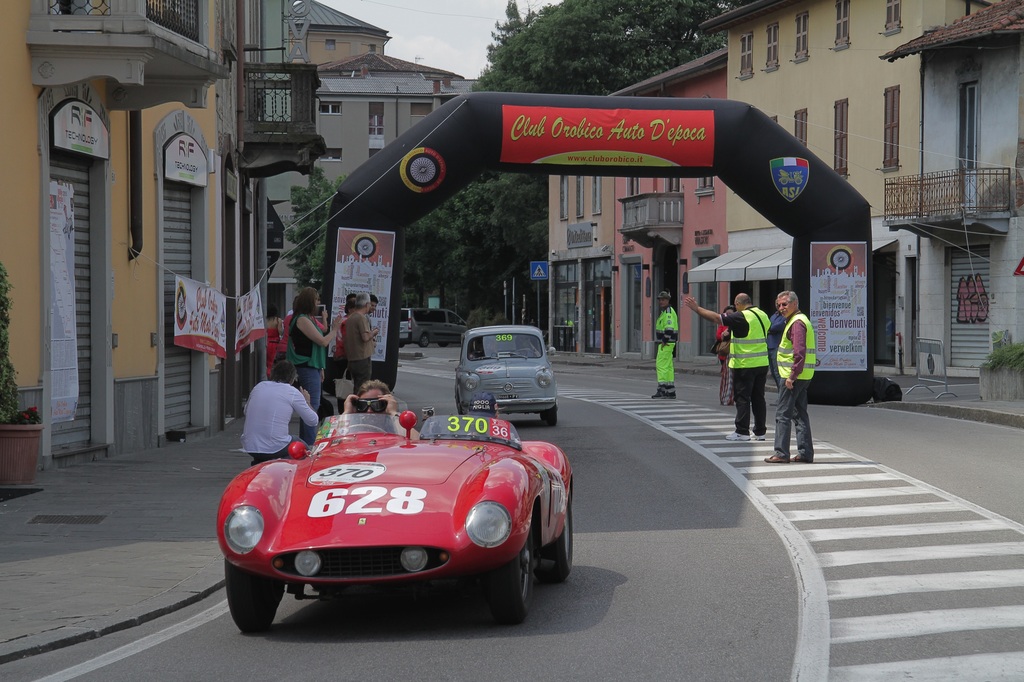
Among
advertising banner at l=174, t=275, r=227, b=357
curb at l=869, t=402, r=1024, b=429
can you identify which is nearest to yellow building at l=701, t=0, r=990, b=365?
curb at l=869, t=402, r=1024, b=429

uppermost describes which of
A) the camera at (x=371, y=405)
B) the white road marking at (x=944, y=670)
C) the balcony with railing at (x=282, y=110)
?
the balcony with railing at (x=282, y=110)

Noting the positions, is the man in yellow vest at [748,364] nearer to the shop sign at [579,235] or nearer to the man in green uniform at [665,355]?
the man in green uniform at [665,355]

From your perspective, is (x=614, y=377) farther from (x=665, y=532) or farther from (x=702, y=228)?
(x=665, y=532)

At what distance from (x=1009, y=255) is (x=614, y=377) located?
37.7ft

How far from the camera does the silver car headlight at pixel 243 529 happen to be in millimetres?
7375

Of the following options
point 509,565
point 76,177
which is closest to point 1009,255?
point 76,177

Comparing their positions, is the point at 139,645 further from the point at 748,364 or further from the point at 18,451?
the point at 748,364

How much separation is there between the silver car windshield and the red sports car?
14.3 m

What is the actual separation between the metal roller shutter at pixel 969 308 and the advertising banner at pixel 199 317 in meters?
20.1

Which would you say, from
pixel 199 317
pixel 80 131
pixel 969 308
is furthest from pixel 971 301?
pixel 80 131

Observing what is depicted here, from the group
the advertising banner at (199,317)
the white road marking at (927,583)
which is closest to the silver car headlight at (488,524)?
the white road marking at (927,583)

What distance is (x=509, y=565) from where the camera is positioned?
7.45m

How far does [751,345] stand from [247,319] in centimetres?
839

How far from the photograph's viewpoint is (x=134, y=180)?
57.7ft
